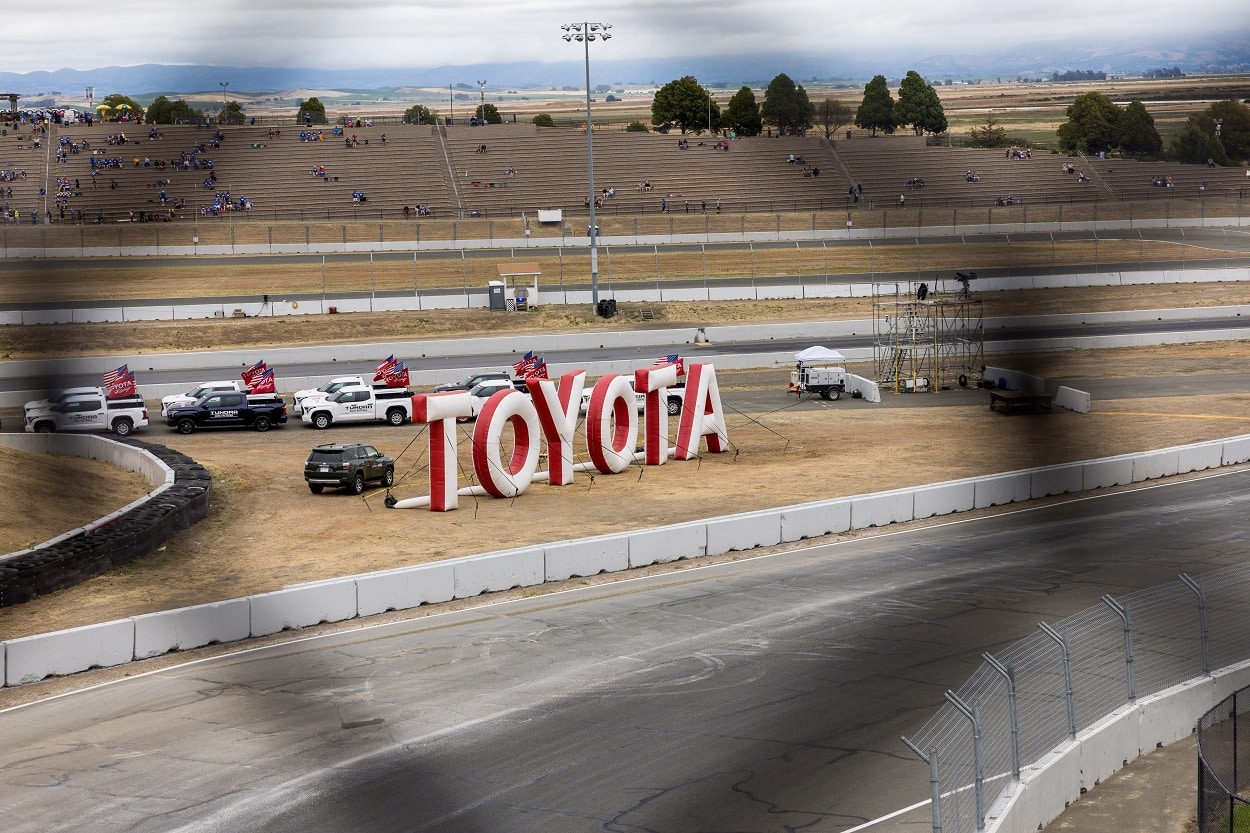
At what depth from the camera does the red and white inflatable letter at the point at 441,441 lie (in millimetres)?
25531

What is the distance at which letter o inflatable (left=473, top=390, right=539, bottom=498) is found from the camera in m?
26.3

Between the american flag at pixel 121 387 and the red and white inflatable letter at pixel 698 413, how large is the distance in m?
13.6

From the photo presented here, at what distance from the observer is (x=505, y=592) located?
19.3m

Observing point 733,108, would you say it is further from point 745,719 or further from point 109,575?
point 109,575

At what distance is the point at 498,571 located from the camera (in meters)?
19.3

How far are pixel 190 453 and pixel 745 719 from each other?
24.0 m

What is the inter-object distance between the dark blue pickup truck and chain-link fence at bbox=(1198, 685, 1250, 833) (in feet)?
96.9

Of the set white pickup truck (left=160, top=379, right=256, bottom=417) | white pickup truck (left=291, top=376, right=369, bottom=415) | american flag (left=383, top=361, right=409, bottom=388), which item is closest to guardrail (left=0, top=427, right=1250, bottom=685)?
american flag (left=383, top=361, right=409, bottom=388)

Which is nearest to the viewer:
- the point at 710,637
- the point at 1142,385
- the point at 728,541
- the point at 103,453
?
the point at 710,637

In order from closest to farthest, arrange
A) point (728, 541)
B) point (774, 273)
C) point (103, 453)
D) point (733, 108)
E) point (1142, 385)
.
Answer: point (733, 108)
point (728, 541)
point (103, 453)
point (1142, 385)
point (774, 273)

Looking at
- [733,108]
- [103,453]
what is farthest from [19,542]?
[733,108]

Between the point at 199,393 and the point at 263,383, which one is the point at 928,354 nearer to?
the point at 263,383

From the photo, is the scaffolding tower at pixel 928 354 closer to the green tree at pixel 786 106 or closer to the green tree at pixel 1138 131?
the green tree at pixel 1138 131

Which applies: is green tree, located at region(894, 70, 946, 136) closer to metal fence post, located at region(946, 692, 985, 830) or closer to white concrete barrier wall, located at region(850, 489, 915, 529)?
metal fence post, located at region(946, 692, 985, 830)
